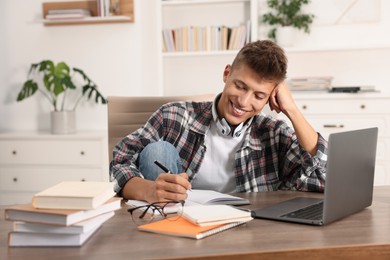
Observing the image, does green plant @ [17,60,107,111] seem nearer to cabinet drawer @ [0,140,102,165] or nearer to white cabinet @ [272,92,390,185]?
cabinet drawer @ [0,140,102,165]

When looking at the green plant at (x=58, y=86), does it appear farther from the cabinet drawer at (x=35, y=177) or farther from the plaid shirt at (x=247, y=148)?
the plaid shirt at (x=247, y=148)

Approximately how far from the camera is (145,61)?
4547 millimetres

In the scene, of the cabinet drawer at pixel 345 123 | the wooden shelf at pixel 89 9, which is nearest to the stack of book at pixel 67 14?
the wooden shelf at pixel 89 9

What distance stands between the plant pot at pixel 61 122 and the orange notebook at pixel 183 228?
10.1 ft

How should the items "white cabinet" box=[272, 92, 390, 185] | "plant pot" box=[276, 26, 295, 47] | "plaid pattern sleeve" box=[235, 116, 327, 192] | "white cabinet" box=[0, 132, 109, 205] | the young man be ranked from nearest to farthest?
the young man
"plaid pattern sleeve" box=[235, 116, 327, 192]
"white cabinet" box=[272, 92, 390, 185]
"white cabinet" box=[0, 132, 109, 205]
"plant pot" box=[276, 26, 295, 47]

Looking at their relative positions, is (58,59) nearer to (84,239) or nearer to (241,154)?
(241,154)

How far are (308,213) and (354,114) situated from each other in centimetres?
272

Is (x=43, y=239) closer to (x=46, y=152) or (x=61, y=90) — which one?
(x=46, y=152)

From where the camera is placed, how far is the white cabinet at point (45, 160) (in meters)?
4.17

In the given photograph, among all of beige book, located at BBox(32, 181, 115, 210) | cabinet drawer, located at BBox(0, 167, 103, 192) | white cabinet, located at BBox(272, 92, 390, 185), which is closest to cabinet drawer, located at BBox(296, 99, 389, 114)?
white cabinet, located at BBox(272, 92, 390, 185)

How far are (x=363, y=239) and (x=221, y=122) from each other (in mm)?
929

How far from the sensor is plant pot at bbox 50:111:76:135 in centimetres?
433

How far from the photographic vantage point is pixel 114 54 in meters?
4.58

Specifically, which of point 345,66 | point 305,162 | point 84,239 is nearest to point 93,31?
point 345,66
